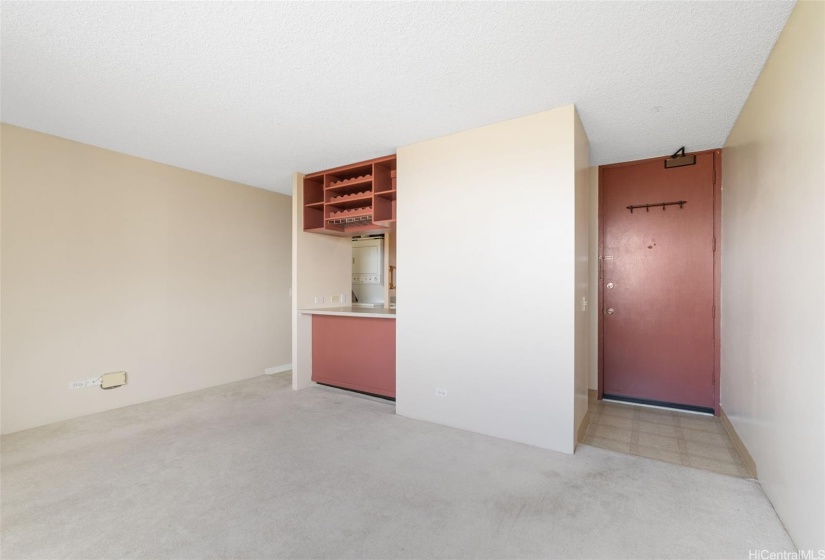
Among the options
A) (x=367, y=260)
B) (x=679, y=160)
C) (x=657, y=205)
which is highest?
(x=679, y=160)

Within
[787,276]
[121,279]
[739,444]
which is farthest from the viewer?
[121,279]

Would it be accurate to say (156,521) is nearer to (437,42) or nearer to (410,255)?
(410,255)

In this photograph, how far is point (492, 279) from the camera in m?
2.91

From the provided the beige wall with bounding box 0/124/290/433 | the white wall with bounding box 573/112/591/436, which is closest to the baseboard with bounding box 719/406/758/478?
the white wall with bounding box 573/112/591/436

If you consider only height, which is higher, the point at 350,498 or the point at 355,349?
the point at 355,349

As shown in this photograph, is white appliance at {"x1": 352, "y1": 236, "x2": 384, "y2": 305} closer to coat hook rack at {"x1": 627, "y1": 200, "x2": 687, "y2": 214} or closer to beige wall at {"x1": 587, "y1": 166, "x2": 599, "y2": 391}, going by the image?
beige wall at {"x1": 587, "y1": 166, "x2": 599, "y2": 391}

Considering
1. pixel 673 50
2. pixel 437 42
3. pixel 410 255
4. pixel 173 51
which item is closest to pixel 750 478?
pixel 673 50

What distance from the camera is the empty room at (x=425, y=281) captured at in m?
1.73

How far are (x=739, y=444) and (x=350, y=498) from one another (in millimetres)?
2789

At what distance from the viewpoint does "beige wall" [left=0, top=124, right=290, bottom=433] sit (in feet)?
9.99

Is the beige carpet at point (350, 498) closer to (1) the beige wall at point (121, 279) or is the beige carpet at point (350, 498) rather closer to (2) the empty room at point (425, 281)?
(2) the empty room at point (425, 281)

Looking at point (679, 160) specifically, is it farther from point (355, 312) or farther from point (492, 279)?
point (355, 312)

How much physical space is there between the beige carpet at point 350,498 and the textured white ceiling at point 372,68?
250cm

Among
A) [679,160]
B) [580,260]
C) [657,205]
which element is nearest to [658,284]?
[657,205]
